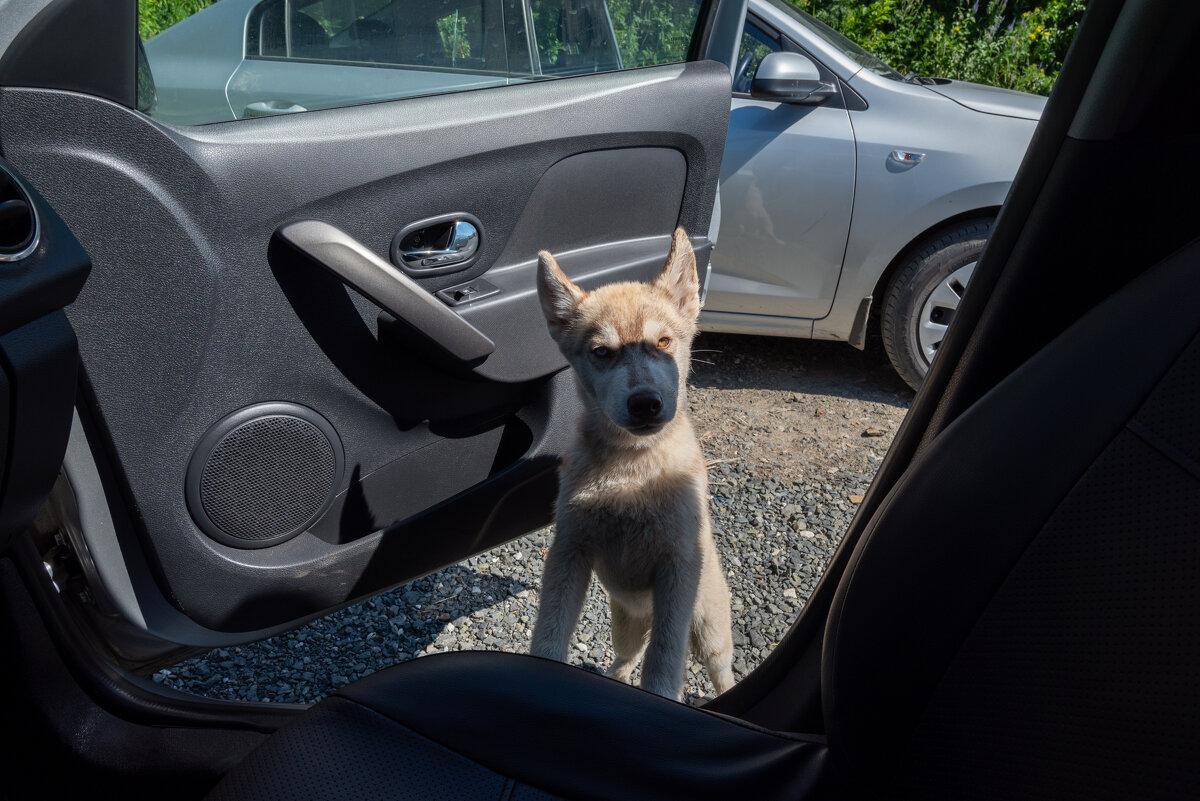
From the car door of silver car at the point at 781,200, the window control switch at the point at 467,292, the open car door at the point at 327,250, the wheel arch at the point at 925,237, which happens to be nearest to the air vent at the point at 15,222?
the open car door at the point at 327,250

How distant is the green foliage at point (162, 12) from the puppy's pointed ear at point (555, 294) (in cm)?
107

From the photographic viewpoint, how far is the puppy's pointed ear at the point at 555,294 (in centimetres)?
228

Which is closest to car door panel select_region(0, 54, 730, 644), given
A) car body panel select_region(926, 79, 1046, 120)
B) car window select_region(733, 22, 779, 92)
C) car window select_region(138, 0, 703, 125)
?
car window select_region(138, 0, 703, 125)

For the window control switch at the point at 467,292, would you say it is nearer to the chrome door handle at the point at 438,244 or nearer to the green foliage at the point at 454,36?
the chrome door handle at the point at 438,244

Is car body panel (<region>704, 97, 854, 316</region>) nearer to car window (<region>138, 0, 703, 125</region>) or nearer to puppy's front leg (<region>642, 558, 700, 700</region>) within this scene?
car window (<region>138, 0, 703, 125</region>)

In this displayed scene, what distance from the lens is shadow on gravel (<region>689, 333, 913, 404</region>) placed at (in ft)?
15.9

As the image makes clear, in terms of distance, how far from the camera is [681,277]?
2.53m

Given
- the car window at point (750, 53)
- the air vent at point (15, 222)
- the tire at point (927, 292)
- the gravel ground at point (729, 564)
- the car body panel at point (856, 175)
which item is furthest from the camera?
the car window at point (750, 53)

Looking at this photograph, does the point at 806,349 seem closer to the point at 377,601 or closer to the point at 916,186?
the point at 916,186

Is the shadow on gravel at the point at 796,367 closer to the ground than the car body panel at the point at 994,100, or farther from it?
closer to the ground

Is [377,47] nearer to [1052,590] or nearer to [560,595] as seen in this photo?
[560,595]

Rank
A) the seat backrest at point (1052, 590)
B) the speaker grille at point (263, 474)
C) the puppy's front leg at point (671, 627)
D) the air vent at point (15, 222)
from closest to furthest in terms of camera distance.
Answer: the seat backrest at point (1052, 590)
the air vent at point (15, 222)
the speaker grille at point (263, 474)
the puppy's front leg at point (671, 627)

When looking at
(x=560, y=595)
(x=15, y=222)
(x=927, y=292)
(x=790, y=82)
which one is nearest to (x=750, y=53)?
(x=790, y=82)

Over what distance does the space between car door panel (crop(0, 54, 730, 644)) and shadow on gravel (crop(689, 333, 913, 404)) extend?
2239 millimetres
